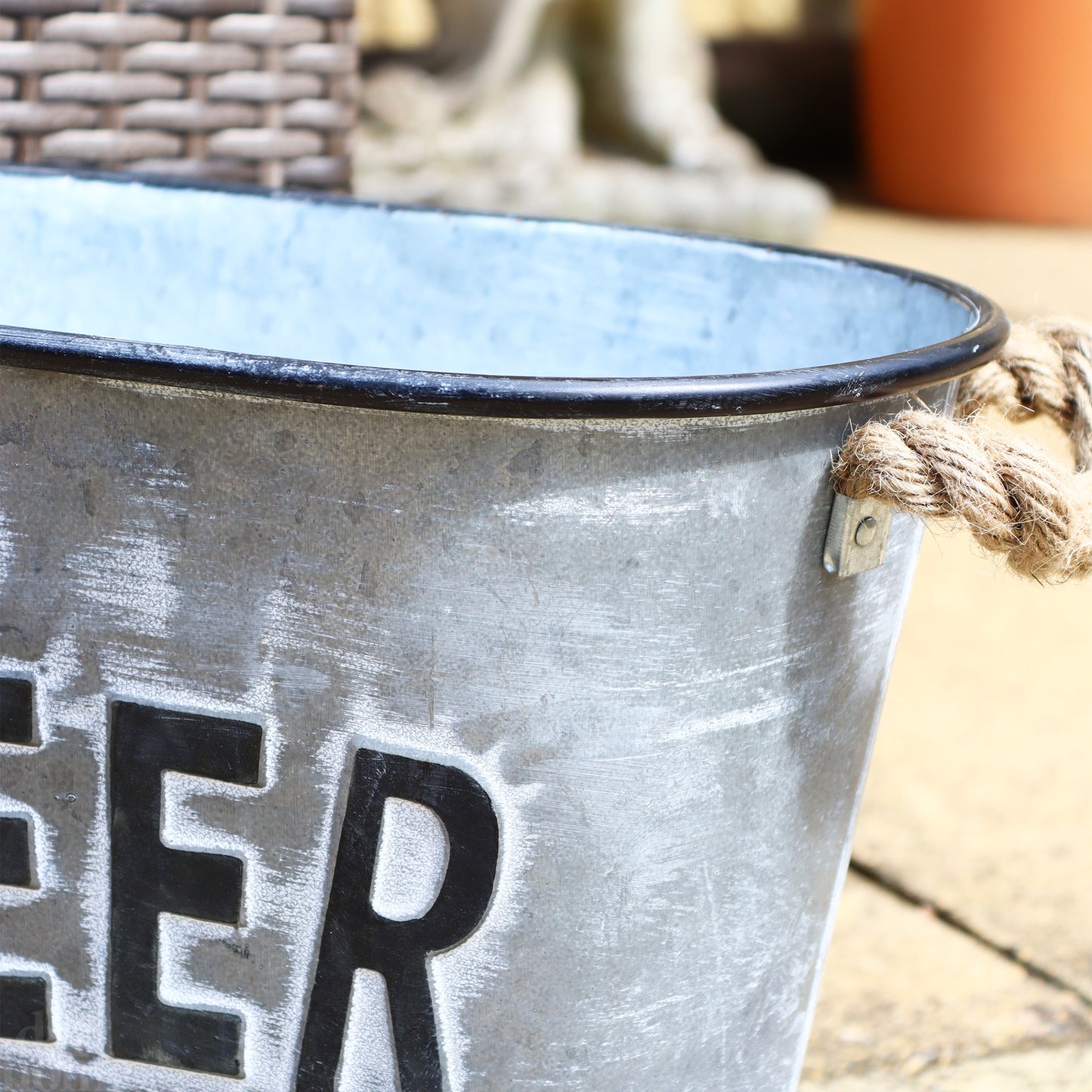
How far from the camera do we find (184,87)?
1.15 m

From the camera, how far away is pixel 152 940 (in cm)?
64

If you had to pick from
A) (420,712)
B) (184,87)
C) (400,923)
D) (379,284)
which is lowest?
(400,923)

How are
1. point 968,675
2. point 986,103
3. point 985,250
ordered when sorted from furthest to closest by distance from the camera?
point 986,103, point 985,250, point 968,675

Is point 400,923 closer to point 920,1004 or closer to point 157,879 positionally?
point 157,879

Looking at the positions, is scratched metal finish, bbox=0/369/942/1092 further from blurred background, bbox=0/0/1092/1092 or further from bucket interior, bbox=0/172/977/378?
bucket interior, bbox=0/172/977/378

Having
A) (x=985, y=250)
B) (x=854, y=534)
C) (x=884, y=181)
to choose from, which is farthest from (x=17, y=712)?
(x=884, y=181)

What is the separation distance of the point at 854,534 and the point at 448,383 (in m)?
0.21

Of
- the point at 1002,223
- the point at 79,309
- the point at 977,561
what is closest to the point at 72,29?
the point at 79,309

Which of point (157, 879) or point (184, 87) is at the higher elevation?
point (184, 87)

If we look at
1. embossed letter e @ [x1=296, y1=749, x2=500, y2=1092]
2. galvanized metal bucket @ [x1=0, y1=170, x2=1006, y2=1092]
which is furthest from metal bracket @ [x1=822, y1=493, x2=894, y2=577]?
embossed letter e @ [x1=296, y1=749, x2=500, y2=1092]

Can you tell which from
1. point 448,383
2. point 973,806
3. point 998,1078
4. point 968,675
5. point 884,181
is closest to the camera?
point 448,383

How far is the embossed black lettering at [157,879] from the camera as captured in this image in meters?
0.60

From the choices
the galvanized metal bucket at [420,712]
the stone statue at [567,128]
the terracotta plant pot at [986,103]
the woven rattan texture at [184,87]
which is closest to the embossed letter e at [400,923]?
the galvanized metal bucket at [420,712]

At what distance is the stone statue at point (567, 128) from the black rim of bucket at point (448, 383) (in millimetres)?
2599
